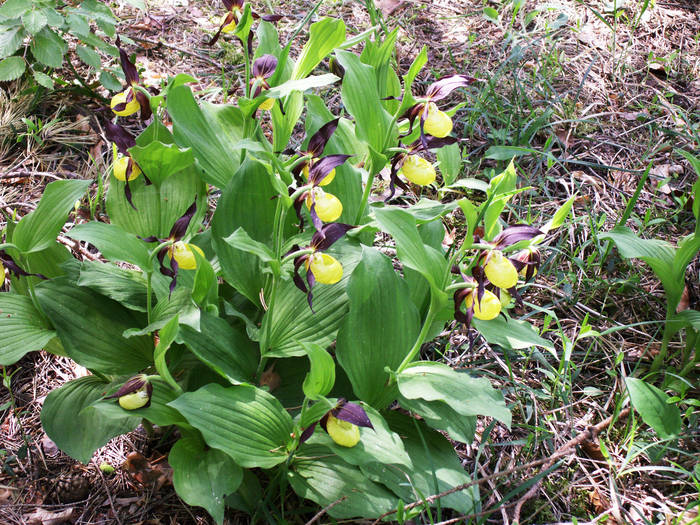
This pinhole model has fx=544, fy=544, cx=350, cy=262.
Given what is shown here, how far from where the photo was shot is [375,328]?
69.2 inches

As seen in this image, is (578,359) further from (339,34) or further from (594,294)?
(339,34)

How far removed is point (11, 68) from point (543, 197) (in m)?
2.79

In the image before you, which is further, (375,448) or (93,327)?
(93,327)

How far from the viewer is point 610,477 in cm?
181

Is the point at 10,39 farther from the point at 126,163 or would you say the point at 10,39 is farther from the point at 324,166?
the point at 324,166

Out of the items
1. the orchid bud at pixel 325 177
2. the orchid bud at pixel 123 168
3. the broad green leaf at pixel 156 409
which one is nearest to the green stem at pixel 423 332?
the orchid bud at pixel 325 177

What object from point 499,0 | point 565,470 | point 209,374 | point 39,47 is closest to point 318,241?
point 209,374

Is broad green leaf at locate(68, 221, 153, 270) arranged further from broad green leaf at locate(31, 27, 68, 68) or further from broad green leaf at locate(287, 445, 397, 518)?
broad green leaf at locate(31, 27, 68, 68)

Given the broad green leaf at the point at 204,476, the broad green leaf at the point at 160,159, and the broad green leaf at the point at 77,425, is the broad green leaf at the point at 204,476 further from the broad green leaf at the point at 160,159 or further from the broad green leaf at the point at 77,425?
the broad green leaf at the point at 160,159

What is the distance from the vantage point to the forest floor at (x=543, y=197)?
1.84 meters

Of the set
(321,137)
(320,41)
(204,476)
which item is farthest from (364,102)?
(204,476)

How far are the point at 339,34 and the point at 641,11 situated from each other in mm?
2760

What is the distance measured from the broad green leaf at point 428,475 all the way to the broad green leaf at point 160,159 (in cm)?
115

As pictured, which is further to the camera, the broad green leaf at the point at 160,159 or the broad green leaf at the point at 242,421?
the broad green leaf at the point at 160,159
